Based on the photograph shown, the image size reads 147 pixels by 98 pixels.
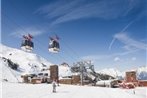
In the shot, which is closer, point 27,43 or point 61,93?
point 61,93

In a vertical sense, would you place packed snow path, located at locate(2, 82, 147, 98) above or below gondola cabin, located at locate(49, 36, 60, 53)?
below

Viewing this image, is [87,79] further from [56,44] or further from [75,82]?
[56,44]

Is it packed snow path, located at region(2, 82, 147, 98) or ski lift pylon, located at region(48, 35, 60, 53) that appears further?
ski lift pylon, located at region(48, 35, 60, 53)

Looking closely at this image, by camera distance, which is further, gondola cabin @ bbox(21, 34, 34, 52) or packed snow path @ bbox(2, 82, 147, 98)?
gondola cabin @ bbox(21, 34, 34, 52)

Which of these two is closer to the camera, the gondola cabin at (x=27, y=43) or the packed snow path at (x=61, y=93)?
the packed snow path at (x=61, y=93)

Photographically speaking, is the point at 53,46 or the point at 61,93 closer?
the point at 61,93

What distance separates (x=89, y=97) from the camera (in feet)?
99.8

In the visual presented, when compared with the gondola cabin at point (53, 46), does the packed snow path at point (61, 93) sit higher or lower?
lower

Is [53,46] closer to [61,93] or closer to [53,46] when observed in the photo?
[53,46]

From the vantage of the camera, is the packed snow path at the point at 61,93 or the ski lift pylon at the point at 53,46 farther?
the ski lift pylon at the point at 53,46

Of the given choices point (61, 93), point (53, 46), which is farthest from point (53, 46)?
point (61, 93)

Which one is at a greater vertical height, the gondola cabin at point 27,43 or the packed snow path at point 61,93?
the gondola cabin at point 27,43

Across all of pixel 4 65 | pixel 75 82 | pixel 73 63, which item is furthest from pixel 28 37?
pixel 4 65

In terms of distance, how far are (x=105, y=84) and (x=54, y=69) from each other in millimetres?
18370
